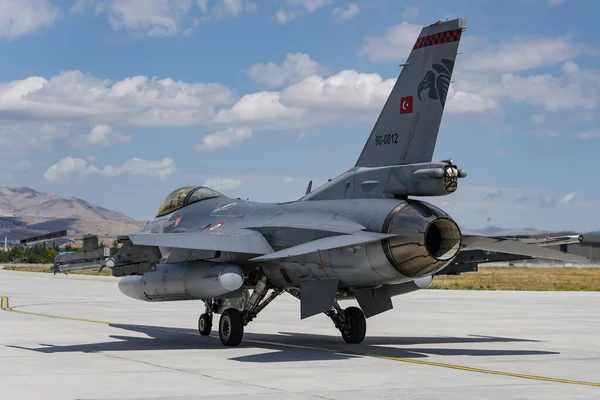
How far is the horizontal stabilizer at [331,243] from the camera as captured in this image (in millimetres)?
13195

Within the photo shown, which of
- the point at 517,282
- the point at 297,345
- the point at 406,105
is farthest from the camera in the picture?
the point at 517,282

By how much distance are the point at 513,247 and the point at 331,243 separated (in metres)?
3.59

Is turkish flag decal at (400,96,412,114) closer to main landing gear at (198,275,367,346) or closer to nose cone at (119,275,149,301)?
main landing gear at (198,275,367,346)

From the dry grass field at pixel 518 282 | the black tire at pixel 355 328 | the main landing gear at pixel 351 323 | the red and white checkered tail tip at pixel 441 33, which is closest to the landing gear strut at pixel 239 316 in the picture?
the main landing gear at pixel 351 323

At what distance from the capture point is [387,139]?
15.0 m

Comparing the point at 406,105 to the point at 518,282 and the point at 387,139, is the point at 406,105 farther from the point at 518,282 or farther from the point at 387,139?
the point at 518,282

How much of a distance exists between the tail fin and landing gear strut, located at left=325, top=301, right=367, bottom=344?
11.1 feet

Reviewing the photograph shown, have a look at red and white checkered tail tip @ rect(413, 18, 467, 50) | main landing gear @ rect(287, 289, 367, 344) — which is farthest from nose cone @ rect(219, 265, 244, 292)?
red and white checkered tail tip @ rect(413, 18, 467, 50)

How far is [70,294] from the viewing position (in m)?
36.8

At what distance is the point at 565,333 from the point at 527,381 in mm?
8655

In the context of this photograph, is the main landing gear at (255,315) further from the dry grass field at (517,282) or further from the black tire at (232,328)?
the dry grass field at (517,282)

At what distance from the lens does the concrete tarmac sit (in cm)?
1038

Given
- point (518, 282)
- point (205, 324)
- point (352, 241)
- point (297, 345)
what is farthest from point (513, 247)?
point (518, 282)

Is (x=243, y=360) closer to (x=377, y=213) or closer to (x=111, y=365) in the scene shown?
(x=111, y=365)
